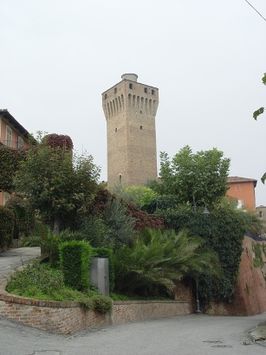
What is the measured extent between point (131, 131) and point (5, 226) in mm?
56718

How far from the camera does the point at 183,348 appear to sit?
476 inches

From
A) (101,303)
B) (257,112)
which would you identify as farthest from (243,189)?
(257,112)

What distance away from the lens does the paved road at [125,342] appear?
1117cm

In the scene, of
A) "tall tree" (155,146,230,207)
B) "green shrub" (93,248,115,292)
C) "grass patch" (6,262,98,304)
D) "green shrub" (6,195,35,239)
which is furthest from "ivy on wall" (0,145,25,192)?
"tall tree" (155,146,230,207)

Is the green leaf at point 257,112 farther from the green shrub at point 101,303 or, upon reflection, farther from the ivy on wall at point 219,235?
the ivy on wall at point 219,235

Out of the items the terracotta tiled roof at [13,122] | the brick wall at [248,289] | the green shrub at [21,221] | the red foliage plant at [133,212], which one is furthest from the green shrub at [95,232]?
the terracotta tiled roof at [13,122]

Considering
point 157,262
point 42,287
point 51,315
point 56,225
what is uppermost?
point 56,225

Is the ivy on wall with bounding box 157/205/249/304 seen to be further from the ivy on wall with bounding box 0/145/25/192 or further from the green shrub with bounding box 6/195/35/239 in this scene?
the ivy on wall with bounding box 0/145/25/192

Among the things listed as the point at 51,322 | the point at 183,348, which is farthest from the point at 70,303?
the point at 183,348

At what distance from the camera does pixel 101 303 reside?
16.0 meters

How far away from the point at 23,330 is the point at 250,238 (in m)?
21.5

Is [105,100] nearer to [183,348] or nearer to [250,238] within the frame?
[250,238]

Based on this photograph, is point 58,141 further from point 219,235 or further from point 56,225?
point 219,235

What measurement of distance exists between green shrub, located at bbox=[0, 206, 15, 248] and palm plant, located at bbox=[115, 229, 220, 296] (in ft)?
18.3
